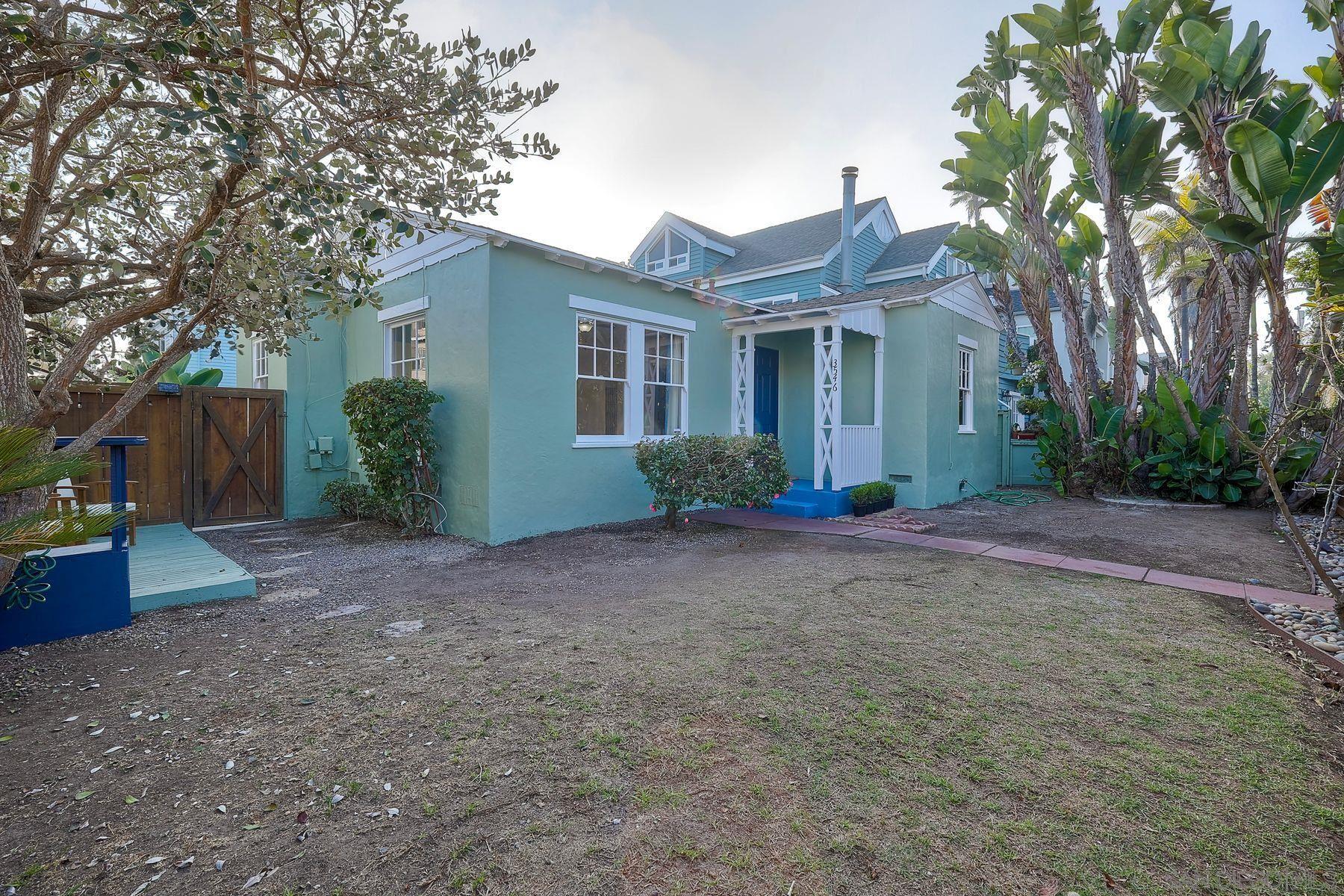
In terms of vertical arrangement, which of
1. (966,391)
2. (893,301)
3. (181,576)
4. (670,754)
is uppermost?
(893,301)

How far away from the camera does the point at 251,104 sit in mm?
3271

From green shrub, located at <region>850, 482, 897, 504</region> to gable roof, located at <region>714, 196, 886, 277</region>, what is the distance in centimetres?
808

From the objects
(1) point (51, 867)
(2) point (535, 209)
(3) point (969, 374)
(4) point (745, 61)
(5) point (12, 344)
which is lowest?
(1) point (51, 867)

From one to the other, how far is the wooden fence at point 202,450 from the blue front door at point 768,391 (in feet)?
24.3

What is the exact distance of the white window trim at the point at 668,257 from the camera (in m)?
17.8

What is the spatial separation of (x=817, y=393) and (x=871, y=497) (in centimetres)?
177

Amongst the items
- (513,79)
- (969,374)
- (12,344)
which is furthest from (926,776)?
(969,374)

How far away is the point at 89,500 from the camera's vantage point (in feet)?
22.9

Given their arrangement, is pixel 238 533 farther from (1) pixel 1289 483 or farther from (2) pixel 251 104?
(1) pixel 1289 483

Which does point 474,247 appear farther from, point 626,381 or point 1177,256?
point 1177,256

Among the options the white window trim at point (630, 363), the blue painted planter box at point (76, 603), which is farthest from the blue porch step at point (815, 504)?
the blue painted planter box at point (76, 603)

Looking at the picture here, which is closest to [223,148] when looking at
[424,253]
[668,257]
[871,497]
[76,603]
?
[76,603]

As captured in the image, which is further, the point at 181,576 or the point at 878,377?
the point at 878,377

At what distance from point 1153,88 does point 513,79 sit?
9725 mm
